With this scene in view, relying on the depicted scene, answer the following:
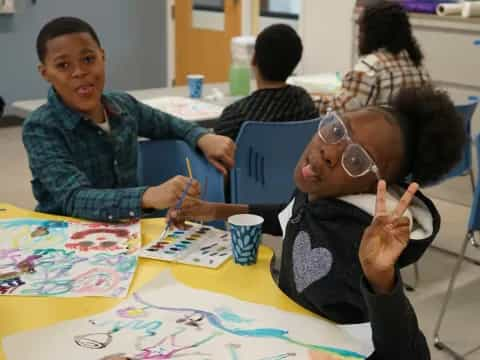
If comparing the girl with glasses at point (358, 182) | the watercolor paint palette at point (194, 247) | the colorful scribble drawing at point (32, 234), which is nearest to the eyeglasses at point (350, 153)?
the girl with glasses at point (358, 182)

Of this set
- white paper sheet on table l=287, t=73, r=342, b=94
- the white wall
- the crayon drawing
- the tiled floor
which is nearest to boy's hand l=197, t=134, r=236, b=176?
the crayon drawing

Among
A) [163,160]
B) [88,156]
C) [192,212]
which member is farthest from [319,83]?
[192,212]

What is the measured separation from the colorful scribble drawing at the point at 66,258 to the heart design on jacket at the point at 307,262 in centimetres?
35

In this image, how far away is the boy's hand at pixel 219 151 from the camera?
1.99m

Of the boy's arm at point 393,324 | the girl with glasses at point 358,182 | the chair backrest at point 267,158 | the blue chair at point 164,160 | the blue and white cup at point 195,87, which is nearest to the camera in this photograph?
the boy's arm at point 393,324

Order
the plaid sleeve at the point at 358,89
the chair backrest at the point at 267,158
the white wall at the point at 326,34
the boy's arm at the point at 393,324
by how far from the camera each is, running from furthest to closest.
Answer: the white wall at the point at 326,34 → the plaid sleeve at the point at 358,89 → the chair backrest at the point at 267,158 → the boy's arm at the point at 393,324

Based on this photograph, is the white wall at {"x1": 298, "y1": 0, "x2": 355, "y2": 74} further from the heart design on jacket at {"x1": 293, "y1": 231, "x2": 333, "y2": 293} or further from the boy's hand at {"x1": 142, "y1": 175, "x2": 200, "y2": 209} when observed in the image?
the heart design on jacket at {"x1": 293, "y1": 231, "x2": 333, "y2": 293}

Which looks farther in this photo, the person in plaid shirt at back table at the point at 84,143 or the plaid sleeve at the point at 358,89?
the plaid sleeve at the point at 358,89

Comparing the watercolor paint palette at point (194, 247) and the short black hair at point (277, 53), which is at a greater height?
the short black hair at point (277, 53)

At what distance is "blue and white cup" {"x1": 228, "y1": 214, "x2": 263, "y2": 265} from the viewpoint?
1455 mm

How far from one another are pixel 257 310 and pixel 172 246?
0.35 meters

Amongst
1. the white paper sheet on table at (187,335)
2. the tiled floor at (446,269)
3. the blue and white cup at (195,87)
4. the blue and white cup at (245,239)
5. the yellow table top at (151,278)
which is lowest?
the tiled floor at (446,269)

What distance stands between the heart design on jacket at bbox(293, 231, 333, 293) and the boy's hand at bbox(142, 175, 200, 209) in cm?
37

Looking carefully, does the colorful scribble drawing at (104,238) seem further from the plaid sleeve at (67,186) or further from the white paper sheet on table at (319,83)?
the white paper sheet on table at (319,83)
